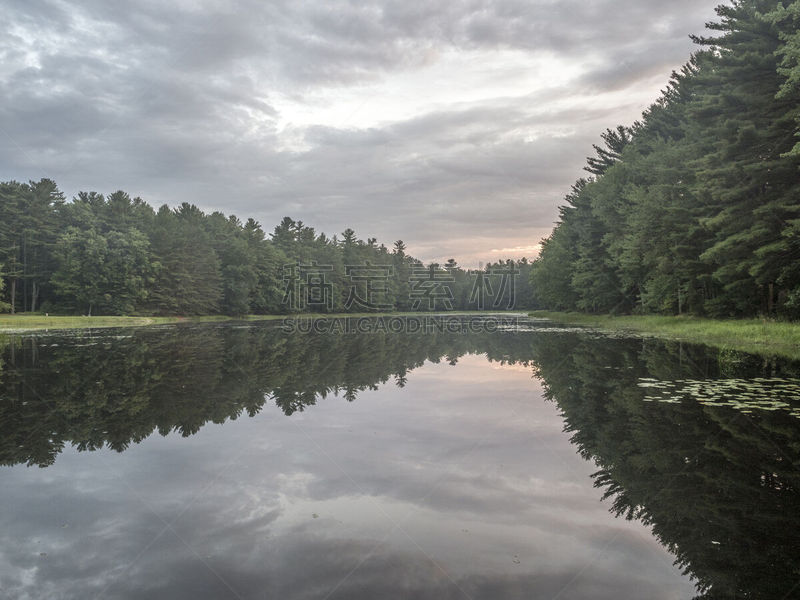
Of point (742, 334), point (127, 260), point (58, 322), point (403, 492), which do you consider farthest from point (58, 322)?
point (742, 334)

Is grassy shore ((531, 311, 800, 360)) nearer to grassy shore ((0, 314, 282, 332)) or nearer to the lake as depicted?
the lake

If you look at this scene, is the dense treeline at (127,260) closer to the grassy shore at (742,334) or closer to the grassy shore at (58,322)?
the grassy shore at (58,322)

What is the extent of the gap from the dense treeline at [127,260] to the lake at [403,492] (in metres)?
60.9

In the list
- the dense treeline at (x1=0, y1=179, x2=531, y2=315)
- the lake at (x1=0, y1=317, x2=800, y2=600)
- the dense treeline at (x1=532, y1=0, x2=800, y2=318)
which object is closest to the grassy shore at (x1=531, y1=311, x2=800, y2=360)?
the dense treeline at (x1=532, y1=0, x2=800, y2=318)

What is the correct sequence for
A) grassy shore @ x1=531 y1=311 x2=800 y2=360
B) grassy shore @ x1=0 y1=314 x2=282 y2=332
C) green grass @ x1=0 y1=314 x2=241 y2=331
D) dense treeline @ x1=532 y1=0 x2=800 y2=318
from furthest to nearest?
green grass @ x1=0 y1=314 x2=241 y2=331, grassy shore @ x1=0 y1=314 x2=282 y2=332, dense treeline @ x1=532 y1=0 x2=800 y2=318, grassy shore @ x1=531 y1=311 x2=800 y2=360

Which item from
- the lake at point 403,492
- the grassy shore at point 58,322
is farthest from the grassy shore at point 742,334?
the grassy shore at point 58,322

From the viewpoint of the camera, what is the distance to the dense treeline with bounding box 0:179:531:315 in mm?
66438

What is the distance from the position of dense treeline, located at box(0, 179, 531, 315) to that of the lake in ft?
200

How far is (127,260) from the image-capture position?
6681cm

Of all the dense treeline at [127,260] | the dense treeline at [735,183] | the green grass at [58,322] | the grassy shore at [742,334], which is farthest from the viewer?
the dense treeline at [127,260]

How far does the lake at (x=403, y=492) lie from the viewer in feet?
13.6

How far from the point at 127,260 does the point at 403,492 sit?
70.9 m

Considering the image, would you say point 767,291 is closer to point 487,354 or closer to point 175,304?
point 487,354

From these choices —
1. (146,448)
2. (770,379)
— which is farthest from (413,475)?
(770,379)
